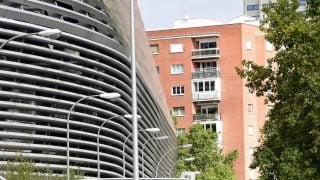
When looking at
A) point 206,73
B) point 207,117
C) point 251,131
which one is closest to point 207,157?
point 251,131

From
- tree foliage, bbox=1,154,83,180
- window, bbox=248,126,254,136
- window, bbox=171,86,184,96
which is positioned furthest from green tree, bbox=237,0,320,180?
window, bbox=171,86,184,96

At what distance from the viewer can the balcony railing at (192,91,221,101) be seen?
9194cm

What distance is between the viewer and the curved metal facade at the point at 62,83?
1778 inches

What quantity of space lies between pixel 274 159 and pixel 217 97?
153 ft

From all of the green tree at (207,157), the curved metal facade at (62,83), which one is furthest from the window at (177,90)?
the curved metal facade at (62,83)

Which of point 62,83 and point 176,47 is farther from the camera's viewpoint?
point 176,47

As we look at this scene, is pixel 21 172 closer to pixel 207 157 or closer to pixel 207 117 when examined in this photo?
pixel 207 157

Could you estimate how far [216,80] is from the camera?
92.3 meters

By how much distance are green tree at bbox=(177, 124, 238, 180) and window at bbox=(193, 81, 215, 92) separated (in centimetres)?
1338

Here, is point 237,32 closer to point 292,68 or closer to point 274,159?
point 274,159

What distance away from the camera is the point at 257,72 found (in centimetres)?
3559

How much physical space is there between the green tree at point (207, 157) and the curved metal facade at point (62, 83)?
1844cm

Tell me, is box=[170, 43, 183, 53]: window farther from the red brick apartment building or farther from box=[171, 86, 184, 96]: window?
box=[171, 86, 184, 96]: window

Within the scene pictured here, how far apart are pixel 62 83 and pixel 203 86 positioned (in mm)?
45925
